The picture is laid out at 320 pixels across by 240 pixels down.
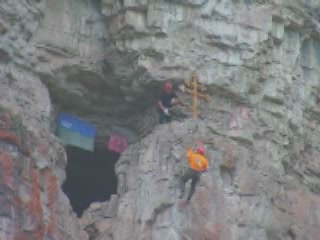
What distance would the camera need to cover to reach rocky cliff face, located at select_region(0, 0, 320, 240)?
25.2 m

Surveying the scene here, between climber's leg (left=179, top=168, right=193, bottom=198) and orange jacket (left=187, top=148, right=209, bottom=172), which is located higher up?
orange jacket (left=187, top=148, right=209, bottom=172)

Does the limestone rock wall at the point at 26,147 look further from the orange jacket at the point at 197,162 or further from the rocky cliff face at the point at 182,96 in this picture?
the orange jacket at the point at 197,162

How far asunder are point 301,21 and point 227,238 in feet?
15.6

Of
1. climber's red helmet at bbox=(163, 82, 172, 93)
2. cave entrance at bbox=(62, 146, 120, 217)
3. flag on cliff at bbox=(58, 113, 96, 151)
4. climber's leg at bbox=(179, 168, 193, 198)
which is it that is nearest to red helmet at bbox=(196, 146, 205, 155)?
climber's leg at bbox=(179, 168, 193, 198)

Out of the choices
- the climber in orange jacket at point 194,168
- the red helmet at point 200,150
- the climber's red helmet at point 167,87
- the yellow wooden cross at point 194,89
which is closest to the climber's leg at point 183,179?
the climber in orange jacket at point 194,168

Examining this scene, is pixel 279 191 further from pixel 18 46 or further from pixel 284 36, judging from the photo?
pixel 18 46

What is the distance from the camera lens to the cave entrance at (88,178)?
1129 inches

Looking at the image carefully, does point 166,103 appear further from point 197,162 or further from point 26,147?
point 26,147

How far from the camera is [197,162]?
82.8 feet

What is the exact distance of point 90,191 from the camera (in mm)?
29016

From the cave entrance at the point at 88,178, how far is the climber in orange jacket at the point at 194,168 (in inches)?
130

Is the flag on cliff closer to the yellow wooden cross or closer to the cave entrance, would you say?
the cave entrance

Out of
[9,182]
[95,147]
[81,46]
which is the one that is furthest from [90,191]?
[9,182]

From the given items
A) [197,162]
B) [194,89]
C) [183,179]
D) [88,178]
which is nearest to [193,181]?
[183,179]
